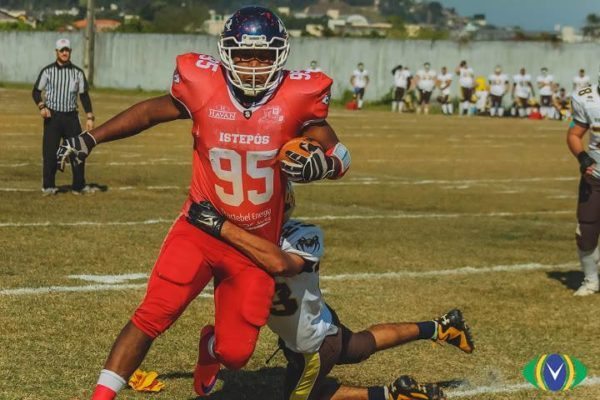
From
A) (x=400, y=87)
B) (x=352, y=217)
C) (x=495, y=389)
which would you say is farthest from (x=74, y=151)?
(x=400, y=87)

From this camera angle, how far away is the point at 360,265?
10250 mm

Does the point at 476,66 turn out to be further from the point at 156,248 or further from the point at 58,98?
the point at 156,248

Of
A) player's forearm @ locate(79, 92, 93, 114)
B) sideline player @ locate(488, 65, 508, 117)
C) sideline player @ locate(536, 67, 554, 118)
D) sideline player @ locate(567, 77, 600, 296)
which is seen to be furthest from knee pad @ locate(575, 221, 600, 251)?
sideline player @ locate(488, 65, 508, 117)

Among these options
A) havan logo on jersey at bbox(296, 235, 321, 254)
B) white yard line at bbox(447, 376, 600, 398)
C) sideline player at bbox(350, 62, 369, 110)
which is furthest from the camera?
sideline player at bbox(350, 62, 369, 110)

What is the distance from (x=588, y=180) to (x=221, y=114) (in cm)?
479

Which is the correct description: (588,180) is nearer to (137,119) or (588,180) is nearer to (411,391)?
(411,391)

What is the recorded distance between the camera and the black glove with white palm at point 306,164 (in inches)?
200

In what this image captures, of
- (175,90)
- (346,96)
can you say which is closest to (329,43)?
(346,96)

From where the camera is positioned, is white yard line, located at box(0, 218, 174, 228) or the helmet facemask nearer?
the helmet facemask

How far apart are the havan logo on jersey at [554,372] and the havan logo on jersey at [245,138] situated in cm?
231

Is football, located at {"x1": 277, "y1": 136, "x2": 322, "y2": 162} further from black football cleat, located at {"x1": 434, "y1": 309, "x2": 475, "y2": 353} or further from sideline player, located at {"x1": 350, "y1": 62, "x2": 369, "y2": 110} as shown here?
sideline player, located at {"x1": 350, "y1": 62, "x2": 369, "y2": 110}

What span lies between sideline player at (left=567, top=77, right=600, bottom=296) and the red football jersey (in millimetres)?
4389

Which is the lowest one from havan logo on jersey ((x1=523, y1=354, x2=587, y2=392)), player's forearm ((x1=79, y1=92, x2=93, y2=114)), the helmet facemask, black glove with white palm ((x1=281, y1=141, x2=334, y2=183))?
havan logo on jersey ((x1=523, y1=354, x2=587, y2=392))

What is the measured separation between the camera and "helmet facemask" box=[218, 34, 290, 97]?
5332mm
